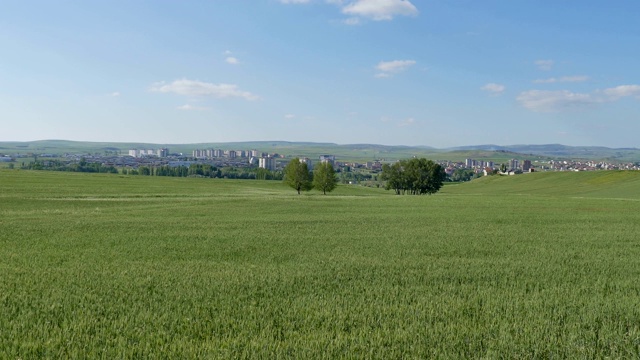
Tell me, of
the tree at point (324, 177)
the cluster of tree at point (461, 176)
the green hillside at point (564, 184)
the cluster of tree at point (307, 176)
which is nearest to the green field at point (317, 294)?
the cluster of tree at point (307, 176)

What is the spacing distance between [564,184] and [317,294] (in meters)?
113

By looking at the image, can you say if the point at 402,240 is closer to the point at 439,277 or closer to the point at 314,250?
the point at 314,250

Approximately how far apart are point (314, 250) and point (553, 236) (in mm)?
12417

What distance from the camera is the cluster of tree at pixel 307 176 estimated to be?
82250 millimetres

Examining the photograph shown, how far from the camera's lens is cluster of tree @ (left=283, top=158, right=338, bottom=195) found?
82250 millimetres

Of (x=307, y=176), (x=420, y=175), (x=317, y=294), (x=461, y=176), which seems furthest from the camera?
(x=461, y=176)

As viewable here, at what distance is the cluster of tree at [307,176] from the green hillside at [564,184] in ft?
101

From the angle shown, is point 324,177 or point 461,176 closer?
point 324,177

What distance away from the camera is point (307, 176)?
274 feet

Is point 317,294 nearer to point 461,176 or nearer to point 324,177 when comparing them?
point 324,177

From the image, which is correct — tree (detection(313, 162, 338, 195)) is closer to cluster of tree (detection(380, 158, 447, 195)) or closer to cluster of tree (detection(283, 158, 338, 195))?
cluster of tree (detection(283, 158, 338, 195))

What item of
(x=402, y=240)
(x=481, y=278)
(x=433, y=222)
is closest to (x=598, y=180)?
(x=433, y=222)

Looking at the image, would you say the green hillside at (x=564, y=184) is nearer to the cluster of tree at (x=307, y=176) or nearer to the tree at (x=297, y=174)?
the cluster of tree at (x=307, y=176)

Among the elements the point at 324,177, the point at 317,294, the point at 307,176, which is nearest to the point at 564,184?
the point at 324,177
